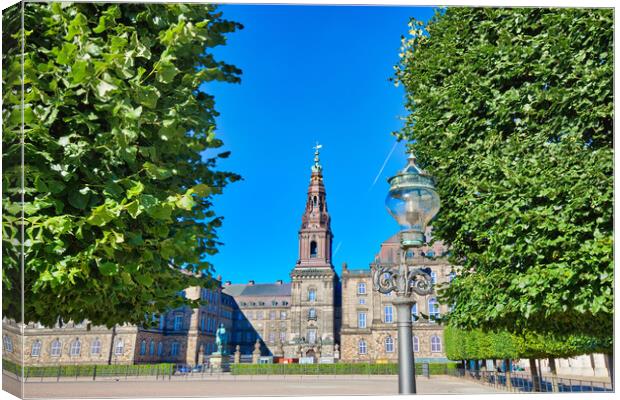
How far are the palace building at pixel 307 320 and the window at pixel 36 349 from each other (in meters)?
38.4

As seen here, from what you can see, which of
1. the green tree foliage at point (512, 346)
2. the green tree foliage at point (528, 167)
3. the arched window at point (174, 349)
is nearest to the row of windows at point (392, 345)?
the green tree foliage at point (512, 346)

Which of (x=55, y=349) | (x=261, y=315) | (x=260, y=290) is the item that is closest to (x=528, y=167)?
(x=55, y=349)

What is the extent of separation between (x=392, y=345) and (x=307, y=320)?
15819mm

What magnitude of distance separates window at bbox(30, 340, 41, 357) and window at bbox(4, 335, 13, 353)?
157 cm

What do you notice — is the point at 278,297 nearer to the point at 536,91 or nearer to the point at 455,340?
the point at 455,340

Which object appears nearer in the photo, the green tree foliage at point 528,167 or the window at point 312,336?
the green tree foliage at point 528,167

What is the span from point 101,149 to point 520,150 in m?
6.35

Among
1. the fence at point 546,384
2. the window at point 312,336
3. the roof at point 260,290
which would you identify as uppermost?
the roof at point 260,290

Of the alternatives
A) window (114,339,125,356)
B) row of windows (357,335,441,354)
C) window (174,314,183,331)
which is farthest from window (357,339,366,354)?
window (114,339,125,356)

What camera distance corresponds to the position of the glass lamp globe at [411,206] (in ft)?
17.9

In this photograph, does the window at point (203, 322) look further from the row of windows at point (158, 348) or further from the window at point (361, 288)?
the window at point (361, 288)

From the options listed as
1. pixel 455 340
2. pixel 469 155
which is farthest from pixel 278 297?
pixel 469 155

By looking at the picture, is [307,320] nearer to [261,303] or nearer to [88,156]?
[261,303]

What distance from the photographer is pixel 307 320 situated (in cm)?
7494
